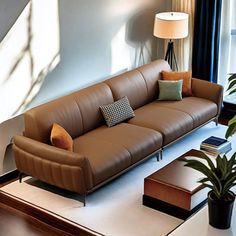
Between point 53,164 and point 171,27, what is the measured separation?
2897 mm

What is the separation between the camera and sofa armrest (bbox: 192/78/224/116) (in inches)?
267

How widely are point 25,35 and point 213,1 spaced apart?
291cm

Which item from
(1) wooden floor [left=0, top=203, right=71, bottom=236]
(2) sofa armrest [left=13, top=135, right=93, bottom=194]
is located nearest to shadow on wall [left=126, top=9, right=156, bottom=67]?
(2) sofa armrest [left=13, top=135, right=93, bottom=194]

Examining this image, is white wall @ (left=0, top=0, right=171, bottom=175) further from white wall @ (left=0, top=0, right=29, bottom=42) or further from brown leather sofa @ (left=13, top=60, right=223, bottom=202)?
white wall @ (left=0, top=0, right=29, bottom=42)

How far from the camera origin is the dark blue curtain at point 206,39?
7.22 m

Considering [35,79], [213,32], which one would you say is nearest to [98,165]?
[35,79]

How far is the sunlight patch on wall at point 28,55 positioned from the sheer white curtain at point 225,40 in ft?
8.50

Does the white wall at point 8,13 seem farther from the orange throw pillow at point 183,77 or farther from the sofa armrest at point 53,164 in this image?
the orange throw pillow at point 183,77

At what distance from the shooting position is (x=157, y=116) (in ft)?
20.4

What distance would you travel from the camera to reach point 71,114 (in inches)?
221

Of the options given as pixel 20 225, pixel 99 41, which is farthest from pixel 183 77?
pixel 20 225

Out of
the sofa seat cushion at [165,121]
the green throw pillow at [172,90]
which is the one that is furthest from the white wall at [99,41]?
the sofa seat cushion at [165,121]

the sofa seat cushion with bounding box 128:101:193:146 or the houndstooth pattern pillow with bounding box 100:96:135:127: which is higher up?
the houndstooth pattern pillow with bounding box 100:96:135:127

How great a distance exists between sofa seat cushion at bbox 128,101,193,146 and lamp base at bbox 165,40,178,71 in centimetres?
130
